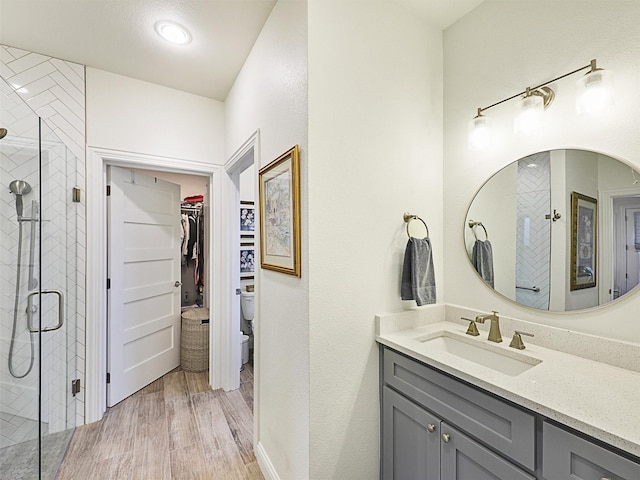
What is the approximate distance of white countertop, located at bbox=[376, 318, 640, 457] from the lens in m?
0.78

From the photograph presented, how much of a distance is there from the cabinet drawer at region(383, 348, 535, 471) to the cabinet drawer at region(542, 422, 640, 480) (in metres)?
0.04

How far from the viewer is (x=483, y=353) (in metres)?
1.42

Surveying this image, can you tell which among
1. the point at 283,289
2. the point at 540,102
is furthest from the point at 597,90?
the point at 283,289

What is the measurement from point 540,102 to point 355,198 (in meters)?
0.91

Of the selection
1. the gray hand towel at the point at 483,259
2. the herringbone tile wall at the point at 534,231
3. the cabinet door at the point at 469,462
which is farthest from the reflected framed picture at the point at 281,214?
the herringbone tile wall at the point at 534,231

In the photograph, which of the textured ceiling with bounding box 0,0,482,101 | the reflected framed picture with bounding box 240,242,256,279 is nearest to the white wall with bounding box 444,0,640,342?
the textured ceiling with bounding box 0,0,482,101

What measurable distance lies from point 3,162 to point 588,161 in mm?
2819

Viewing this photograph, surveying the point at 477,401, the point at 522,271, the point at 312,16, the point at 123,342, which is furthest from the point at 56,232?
the point at 522,271

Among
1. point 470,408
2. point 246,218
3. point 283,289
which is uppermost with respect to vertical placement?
point 246,218

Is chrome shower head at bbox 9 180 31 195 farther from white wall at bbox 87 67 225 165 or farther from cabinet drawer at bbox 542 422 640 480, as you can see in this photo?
cabinet drawer at bbox 542 422 640 480

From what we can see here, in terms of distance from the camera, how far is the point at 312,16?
1.34 meters

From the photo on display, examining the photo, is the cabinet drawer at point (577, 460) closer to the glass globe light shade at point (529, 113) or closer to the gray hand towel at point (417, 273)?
the gray hand towel at point (417, 273)

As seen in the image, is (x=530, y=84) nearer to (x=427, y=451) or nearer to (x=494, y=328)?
(x=494, y=328)

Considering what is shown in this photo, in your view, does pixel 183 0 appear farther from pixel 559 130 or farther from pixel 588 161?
pixel 588 161
